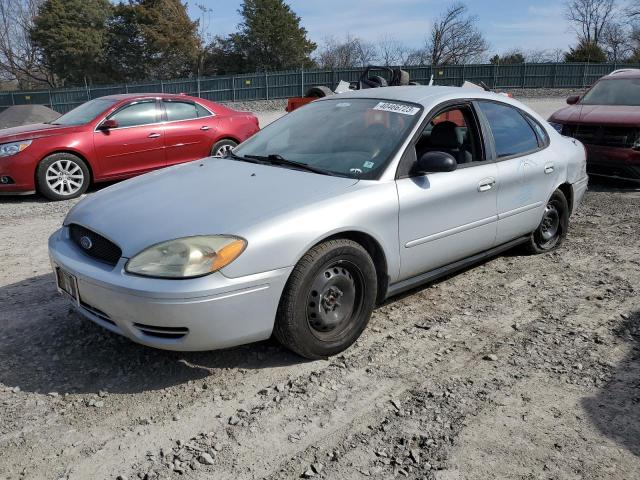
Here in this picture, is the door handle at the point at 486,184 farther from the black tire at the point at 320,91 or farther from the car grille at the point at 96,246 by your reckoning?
the black tire at the point at 320,91

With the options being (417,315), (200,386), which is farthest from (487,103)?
(200,386)

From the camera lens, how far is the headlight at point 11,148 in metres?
7.28

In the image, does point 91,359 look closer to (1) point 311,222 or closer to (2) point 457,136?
(1) point 311,222

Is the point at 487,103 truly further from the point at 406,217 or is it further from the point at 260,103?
the point at 260,103

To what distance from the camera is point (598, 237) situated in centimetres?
579

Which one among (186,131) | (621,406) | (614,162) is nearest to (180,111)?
(186,131)

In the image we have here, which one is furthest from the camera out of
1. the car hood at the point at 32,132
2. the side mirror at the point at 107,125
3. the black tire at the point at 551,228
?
the side mirror at the point at 107,125

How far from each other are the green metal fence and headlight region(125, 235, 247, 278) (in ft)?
96.5

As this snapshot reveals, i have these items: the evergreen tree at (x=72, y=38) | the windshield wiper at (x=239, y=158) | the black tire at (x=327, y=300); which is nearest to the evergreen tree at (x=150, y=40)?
the evergreen tree at (x=72, y=38)

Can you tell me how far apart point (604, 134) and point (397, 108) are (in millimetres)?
5265

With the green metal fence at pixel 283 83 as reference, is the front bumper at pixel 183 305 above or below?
below

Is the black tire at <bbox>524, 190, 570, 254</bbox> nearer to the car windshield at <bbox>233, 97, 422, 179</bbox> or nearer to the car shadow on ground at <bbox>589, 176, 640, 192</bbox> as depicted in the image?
the car windshield at <bbox>233, 97, 422, 179</bbox>

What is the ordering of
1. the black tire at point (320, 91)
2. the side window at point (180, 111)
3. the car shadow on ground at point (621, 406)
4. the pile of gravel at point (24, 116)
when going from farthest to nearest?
the pile of gravel at point (24, 116) → the black tire at point (320, 91) → the side window at point (180, 111) → the car shadow on ground at point (621, 406)

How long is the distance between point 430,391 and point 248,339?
1.01 meters
